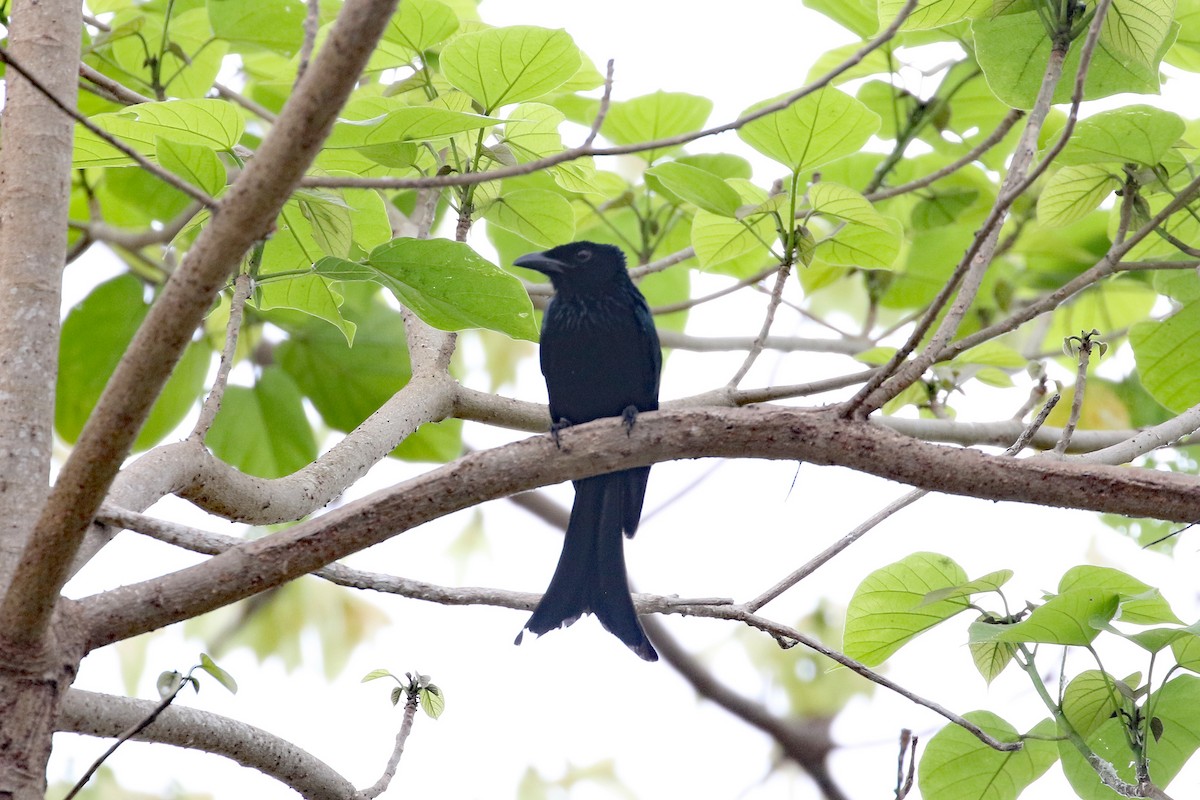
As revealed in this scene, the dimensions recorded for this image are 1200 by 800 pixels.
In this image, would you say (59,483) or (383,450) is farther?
(383,450)

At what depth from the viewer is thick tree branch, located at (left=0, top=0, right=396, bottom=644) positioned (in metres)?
1.22

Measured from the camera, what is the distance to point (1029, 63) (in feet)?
7.68

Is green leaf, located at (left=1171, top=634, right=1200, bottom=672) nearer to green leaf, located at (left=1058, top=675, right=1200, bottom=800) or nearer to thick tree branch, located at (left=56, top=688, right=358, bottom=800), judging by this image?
green leaf, located at (left=1058, top=675, right=1200, bottom=800)

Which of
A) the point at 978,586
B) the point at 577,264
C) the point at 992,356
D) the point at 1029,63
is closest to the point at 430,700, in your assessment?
the point at 978,586

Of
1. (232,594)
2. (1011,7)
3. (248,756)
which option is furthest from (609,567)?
(1011,7)

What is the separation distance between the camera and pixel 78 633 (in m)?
1.60

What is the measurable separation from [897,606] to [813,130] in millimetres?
952

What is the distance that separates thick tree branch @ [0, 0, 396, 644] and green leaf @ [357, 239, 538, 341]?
2.27 ft

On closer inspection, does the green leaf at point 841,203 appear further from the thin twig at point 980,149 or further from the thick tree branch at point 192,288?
the thick tree branch at point 192,288

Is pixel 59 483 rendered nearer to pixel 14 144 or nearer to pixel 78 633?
pixel 78 633

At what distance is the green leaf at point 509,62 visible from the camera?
2162 millimetres

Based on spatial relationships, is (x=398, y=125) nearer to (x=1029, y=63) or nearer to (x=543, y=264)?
(x=1029, y=63)

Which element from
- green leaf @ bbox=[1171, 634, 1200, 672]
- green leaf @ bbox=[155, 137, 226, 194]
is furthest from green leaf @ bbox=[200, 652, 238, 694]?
green leaf @ bbox=[1171, 634, 1200, 672]

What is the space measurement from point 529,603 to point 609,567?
0.51m
